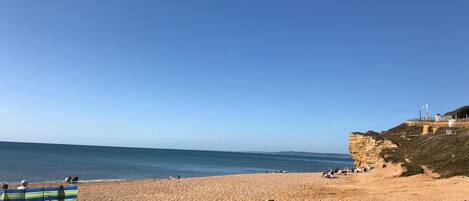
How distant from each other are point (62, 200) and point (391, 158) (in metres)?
25.7

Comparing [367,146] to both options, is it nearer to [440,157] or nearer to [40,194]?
[440,157]

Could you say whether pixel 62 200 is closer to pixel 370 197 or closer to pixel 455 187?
pixel 370 197

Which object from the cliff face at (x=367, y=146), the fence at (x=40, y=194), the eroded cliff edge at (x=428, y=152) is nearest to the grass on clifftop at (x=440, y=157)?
the eroded cliff edge at (x=428, y=152)

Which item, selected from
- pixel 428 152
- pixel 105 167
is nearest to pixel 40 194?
pixel 428 152

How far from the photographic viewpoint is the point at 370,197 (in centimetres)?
1983

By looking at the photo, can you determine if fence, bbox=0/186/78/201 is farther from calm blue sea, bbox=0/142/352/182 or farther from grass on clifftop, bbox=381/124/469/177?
calm blue sea, bbox=0/142/352/182

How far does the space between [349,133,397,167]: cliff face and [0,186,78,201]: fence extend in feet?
121

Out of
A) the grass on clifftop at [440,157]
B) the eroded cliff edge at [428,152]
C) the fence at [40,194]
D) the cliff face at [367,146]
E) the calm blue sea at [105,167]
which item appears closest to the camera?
the fence at [40,194]

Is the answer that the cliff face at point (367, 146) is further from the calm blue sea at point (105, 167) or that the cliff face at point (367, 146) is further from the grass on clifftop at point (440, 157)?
the calm blue sea at point (105, 167)

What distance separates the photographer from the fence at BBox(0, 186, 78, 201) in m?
11.8

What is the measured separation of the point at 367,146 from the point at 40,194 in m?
44.3

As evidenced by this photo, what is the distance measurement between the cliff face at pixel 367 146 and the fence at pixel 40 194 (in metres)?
36.8

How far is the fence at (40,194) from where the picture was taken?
464 inches

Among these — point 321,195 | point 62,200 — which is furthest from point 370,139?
point 62,200
